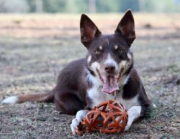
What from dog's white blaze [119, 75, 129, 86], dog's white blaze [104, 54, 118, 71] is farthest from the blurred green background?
dog's white blaze [104, 54, 118, 71]

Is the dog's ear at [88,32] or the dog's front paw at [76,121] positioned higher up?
the dog's ear at [88,32]

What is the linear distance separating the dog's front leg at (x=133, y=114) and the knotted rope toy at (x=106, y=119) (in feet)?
0.62

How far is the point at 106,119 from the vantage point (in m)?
5.00

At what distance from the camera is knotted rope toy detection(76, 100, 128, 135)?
5008 millimetres

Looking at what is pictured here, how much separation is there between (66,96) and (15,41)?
1081 centimetres

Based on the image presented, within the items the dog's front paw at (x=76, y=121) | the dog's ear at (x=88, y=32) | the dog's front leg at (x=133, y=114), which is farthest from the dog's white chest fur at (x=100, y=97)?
the dog's ear at (x=88, y=32)

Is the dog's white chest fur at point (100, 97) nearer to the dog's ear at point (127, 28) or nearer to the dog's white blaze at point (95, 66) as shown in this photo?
the dog's white blaze at point (95, 66)

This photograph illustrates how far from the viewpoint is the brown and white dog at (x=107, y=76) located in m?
5.30

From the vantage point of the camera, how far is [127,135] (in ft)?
16.6

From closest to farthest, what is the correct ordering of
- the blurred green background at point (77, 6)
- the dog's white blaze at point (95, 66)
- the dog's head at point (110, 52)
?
→ the dog's head at point (110, 52) → the dog's white blaze at point (95, 66) → the blurred green background at point (77, 6)

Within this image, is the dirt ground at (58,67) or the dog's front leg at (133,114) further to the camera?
the dirt ground at (58,67)

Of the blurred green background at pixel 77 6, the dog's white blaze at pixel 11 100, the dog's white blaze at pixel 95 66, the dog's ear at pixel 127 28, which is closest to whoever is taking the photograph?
the dog's white blaze at pixel 95 66

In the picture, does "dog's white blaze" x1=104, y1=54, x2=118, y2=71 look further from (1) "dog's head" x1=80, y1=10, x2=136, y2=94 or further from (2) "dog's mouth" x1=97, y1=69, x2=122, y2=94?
(2) "dog's mouth" x1=97, y1=69, x2=122, y2=94

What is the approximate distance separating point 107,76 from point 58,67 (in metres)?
6.18
